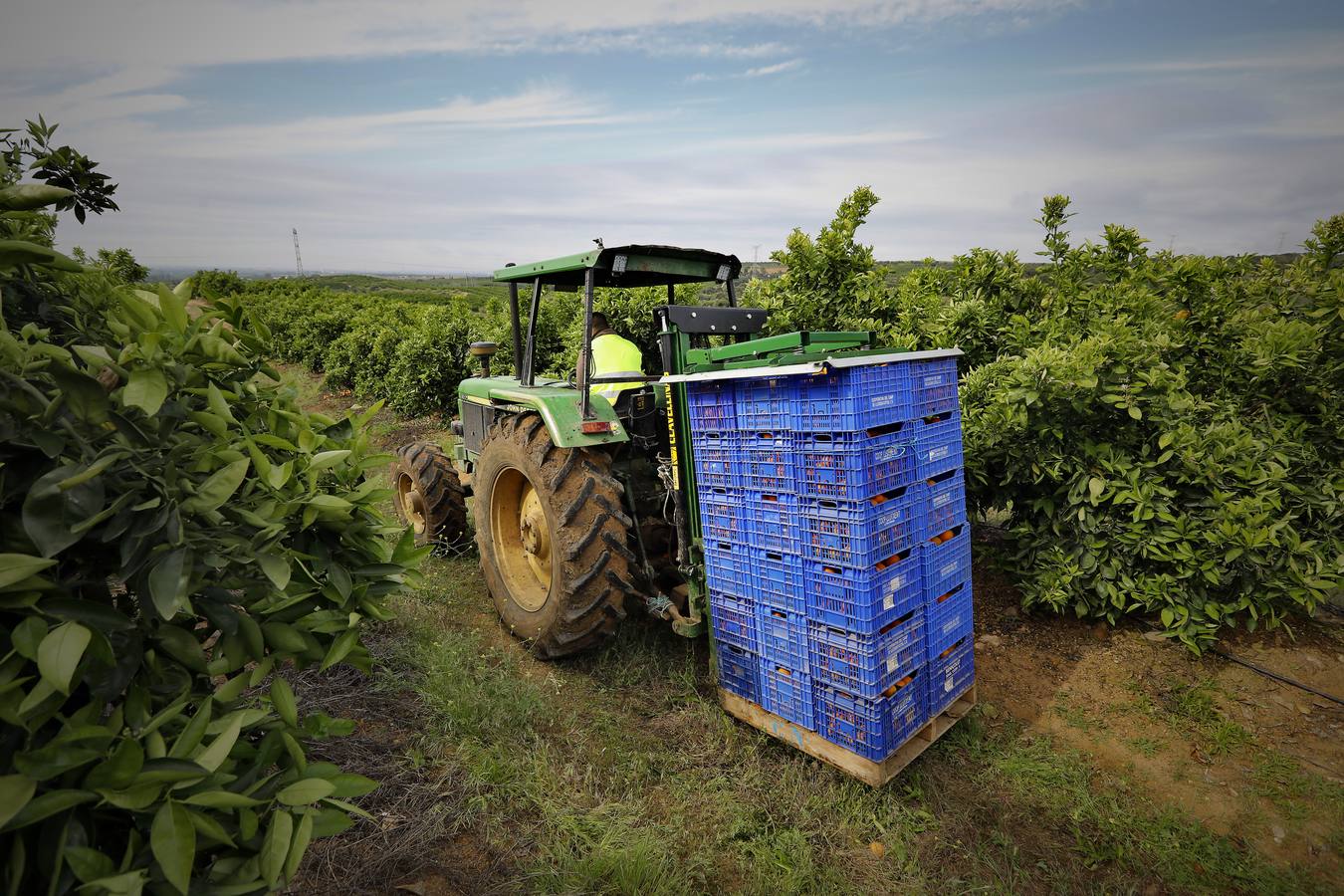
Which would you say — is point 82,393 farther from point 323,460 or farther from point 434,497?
point 434,497

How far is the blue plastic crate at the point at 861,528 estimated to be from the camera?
2.50 meters

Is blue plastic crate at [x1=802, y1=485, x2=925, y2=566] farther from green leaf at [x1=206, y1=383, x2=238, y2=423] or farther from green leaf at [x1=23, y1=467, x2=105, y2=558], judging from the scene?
green leaf at [x1=23, y1=467, x2=105, y2=558]

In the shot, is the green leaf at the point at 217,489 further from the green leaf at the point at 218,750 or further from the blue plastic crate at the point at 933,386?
the blue plastic crate at the point at 933,386

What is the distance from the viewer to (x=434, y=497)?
17.9ft

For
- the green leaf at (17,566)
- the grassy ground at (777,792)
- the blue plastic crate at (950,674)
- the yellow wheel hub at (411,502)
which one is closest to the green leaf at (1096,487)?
the grassy ground at (777,792)

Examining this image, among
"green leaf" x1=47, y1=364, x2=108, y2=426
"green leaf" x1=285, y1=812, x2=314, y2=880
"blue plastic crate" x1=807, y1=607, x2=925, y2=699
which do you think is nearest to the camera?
"green leaf" x1=47, y1=364, x2=108, y2=426

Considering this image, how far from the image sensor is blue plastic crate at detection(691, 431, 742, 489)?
2.97 m

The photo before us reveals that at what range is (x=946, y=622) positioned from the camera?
297cm

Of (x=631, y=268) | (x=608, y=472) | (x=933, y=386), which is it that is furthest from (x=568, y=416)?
(x=933, y=386)

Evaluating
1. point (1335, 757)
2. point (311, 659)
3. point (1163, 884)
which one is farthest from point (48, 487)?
point (1335, 757)

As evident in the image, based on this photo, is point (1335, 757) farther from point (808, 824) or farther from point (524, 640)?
point (524, 640)

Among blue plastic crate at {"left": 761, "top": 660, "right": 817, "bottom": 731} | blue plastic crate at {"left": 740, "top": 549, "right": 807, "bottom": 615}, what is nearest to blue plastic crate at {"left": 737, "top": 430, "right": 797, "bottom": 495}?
blue plastic crate at {"left": 740, "top": 549, "right": 807, "bottom": 615}

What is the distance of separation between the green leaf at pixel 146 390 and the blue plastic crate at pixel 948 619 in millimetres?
2751

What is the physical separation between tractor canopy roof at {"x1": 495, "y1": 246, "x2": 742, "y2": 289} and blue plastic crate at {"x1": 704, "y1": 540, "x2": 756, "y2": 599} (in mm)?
1636
